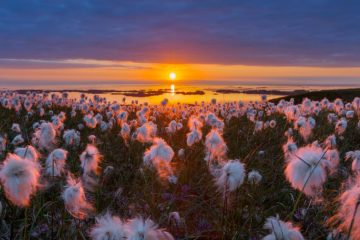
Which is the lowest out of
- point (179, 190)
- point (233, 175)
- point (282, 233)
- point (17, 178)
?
point (179, 190)

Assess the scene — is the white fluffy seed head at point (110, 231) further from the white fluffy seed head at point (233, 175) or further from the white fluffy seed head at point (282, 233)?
the white fluffy seed head at point (233, 175)

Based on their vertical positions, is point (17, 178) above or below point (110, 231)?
above

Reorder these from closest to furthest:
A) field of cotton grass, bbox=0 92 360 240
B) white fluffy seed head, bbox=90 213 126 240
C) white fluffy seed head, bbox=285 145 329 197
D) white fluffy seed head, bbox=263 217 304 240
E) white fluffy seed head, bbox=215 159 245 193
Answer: white fluffy seed head, bbox=90 213 126 240, white fluffy seed head, bbox=263 217 304 240, field of cotton grass, bbox=0 92 360 240, white fluffy seed head, bbox=285 145 329 197, white fluffy seed head, bbox=215 159 245 193

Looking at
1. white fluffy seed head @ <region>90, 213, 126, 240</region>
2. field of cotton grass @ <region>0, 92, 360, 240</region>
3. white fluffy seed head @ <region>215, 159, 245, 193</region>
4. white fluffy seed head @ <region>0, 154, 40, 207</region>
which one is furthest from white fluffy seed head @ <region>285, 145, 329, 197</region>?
white fluffy seed head @ <region>0, 154, 40, 207</region>

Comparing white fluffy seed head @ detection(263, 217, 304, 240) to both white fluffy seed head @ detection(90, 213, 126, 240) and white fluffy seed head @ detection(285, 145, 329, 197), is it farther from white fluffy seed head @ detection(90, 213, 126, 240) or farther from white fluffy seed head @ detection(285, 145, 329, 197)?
white fluffy seed head @ detection(90, 213, 126, 240)

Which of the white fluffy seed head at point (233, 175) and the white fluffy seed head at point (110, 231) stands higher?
the white fluffy seed head at point (233, 175)

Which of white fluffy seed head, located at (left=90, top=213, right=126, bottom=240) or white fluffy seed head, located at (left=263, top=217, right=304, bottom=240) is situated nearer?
white fluffy seed head, located at (left=90, top=213, right=126, bottom=240)

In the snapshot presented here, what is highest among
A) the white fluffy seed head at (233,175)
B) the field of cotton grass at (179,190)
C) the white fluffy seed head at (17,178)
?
the white fluffy seed head at (17,178)

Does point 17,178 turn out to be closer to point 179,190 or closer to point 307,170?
point 307,170

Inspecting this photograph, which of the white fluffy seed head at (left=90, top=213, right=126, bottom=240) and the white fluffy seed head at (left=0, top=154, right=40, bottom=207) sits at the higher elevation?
the white fluffy seed head at (left=0, top=154, right=40, bottom=207)

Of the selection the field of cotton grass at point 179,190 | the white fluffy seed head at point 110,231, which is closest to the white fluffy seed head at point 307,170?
the field of cotton grass at point 179,190

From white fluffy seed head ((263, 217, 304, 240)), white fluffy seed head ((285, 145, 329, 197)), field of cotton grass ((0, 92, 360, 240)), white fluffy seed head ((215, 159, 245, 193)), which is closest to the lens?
white fluffy seed head ((263, 217, 304, 240))

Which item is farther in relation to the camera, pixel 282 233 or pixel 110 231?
pixel 282 233

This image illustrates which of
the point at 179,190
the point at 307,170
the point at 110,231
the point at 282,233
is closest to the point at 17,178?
the point at 110,231
